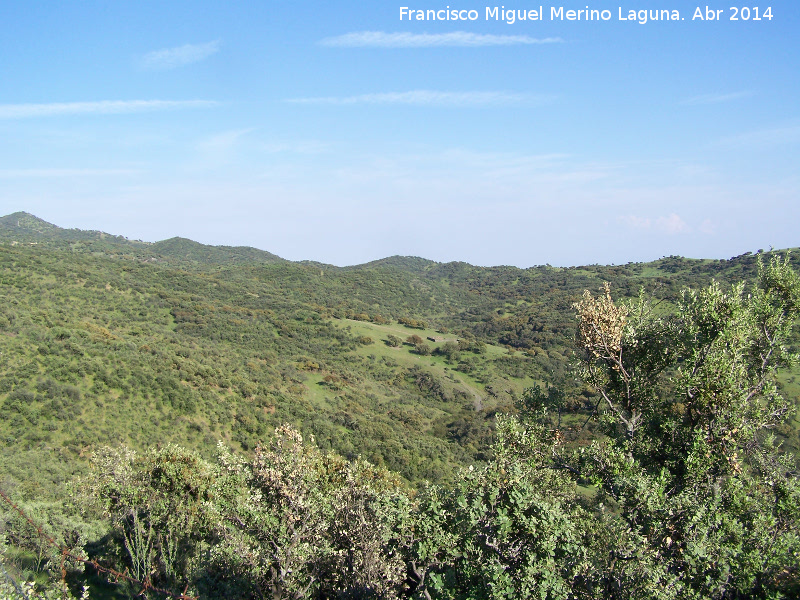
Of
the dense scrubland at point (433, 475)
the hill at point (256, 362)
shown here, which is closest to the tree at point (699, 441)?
the dense scrubland at point (433, 475)

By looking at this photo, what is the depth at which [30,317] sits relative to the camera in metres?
44.3

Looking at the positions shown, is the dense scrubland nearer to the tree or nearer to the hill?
the tree

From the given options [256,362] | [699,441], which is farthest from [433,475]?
[256,362]

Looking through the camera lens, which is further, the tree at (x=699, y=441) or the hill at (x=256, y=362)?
the hill at (x=256, y=362)

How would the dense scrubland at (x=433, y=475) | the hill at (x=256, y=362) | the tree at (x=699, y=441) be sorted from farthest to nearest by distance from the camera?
the hill at (x=256, y=362)
the dense scrubland at (x=433, y=475)
the tree at (x=699, y=441)

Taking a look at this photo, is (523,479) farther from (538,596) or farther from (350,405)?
(350,405)

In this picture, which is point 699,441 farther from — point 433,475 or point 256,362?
point 256,362

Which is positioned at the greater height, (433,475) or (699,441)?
(699,441)

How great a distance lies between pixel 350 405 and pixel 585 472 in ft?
146

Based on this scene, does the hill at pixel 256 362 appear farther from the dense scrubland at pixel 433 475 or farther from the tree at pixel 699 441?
the tree at pixel 699 441

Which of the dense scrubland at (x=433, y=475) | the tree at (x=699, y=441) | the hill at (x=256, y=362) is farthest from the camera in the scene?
the hill at (x=256, y=362)

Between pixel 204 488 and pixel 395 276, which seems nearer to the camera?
pixel 204 488

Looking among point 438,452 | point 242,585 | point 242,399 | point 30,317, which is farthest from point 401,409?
point 242,585

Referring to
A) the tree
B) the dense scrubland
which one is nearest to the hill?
the dense scrubland
